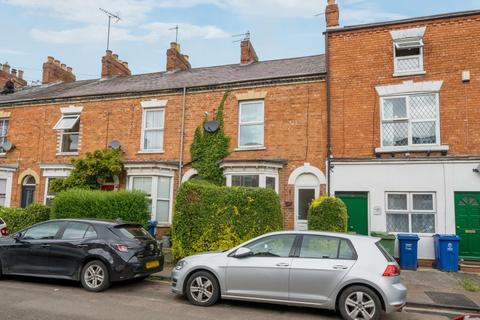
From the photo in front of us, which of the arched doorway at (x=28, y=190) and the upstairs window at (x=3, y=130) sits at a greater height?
the upstairs window at (x=3, y=130)

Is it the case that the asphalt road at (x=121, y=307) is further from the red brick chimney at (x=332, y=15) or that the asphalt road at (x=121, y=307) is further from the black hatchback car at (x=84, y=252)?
the red brick chimney at (x=332, y=15)

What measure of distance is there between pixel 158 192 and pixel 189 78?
5532 millimetres

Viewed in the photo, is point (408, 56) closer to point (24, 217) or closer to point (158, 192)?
point (158, 192)

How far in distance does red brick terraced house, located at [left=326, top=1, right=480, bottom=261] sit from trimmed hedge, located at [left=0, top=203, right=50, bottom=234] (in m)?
10.3

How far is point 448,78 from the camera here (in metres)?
12.3

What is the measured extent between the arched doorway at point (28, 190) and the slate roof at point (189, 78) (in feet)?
12.2

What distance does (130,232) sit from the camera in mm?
8641

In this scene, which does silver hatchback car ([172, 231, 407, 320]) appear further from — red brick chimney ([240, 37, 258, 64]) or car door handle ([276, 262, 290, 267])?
red brick chimney ([240, 37, 258, 64])

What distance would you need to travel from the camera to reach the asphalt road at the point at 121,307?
Result: 6.21 m

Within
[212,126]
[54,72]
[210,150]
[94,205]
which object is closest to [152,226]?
[94,205]

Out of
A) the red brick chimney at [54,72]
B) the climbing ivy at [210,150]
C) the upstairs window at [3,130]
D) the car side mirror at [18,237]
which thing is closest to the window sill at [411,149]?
the climbing ivy at [210,150]

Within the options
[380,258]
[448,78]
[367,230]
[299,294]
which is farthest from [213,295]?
[448,78]

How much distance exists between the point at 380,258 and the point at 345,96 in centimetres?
801

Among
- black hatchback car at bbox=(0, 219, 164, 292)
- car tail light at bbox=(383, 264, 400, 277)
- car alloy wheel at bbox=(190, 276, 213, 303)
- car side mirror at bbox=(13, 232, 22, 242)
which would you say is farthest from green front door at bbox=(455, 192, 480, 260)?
car side mirror at bbox=(13, 232, 22, 242)
